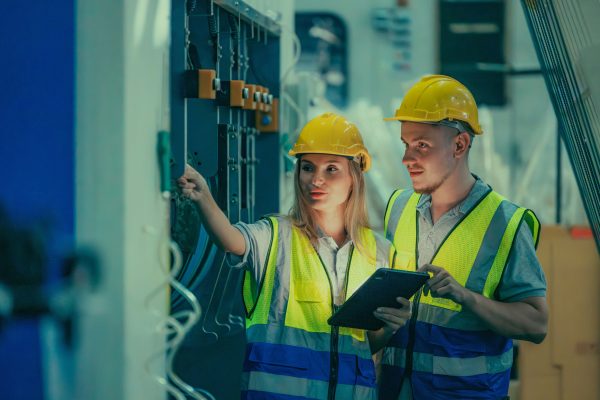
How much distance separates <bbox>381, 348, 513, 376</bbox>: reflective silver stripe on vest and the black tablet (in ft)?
0.68

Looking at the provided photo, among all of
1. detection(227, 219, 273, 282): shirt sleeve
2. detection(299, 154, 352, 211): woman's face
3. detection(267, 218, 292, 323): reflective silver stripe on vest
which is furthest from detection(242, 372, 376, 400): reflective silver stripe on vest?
detection(299, 154, 352, 211): woman's face

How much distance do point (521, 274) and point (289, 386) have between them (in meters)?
0.74

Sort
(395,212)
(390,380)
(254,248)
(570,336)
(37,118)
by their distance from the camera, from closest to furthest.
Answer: (37,118) < (254,248) < (390,380) < (395,212) < (570,336)

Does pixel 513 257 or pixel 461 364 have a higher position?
pixel 513 257

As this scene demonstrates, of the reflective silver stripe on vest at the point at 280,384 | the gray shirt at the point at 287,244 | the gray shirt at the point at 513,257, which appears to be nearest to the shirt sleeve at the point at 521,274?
the gray shirt at the point at 513,257

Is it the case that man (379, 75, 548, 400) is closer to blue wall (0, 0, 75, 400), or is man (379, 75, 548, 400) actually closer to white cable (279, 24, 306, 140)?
white cable (279, 24, 306, 140)

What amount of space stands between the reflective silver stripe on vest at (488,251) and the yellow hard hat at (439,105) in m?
0.32

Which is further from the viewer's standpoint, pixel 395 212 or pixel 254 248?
pixel 395 212

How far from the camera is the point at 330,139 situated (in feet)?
8.55

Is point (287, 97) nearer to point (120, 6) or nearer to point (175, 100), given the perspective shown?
point (175, 100)

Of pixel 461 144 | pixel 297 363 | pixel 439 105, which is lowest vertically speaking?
pixel 297 363

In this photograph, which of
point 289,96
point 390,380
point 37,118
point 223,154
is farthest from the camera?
point 289,96

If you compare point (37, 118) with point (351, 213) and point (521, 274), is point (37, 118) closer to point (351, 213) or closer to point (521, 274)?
point (351, 213)

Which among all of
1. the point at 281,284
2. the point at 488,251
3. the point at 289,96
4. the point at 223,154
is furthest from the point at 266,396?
the point at 289,96
